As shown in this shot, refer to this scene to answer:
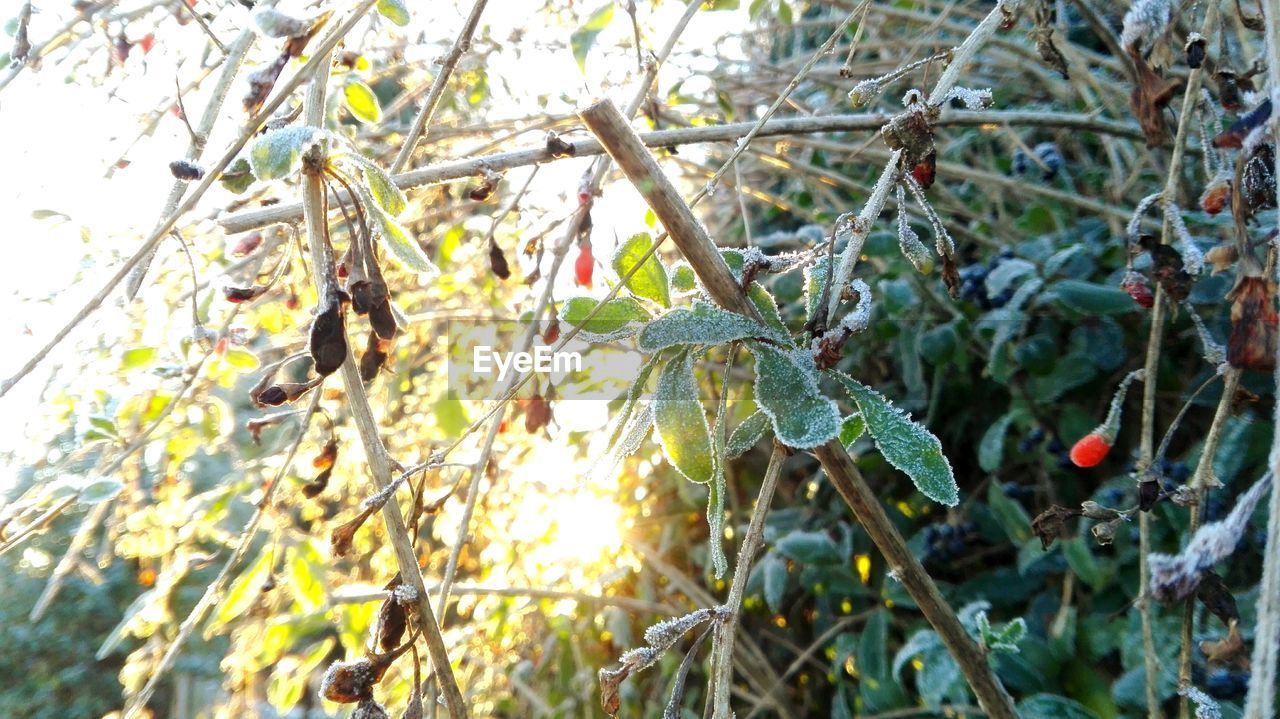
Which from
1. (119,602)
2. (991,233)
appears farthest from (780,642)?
(119,602)

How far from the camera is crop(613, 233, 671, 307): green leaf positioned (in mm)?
518

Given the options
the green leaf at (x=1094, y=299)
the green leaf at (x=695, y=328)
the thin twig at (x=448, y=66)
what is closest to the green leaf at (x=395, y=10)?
the thin twig at (x=448, y=66)

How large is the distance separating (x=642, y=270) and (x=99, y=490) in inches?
25.1

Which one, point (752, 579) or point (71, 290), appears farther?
point (752, 579)

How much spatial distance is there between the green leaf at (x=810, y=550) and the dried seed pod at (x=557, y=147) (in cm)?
61

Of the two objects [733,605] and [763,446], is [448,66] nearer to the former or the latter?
[733,605]

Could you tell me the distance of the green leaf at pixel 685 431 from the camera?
0.44m

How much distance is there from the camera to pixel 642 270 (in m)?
0.53

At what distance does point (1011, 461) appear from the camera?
1.11m

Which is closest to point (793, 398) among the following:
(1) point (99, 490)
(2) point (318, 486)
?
(2) point (318, 486)

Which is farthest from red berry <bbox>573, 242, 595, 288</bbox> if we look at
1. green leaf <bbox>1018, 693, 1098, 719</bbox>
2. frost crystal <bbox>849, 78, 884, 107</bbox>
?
green leaf <bbox>1018, 693, 1098, 719</bbox>

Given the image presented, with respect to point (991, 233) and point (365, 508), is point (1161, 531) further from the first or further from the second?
point (365, 508)

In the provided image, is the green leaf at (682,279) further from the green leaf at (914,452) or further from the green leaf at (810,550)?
the green leaf at (810,550)

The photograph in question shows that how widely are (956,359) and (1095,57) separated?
486 millimetres
